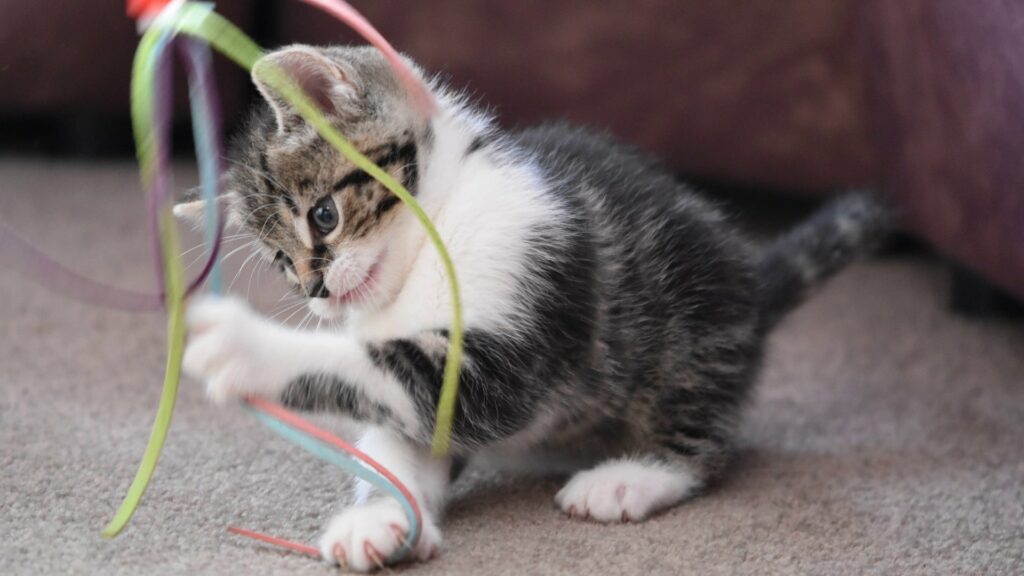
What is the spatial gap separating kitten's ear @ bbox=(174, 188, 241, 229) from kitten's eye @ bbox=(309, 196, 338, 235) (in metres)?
0.12

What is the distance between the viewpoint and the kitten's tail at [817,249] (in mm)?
1526

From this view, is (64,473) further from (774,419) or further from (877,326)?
(877,326)

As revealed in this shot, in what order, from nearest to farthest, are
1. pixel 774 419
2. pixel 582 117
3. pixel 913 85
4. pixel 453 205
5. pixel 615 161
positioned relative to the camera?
pixel 453 205
pixel 615 161
pixel 774 419
pixel 913 85
pixel 582 117

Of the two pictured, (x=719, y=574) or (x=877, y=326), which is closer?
(x=719, y=574)

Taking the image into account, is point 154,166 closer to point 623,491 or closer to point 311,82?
point 311,82

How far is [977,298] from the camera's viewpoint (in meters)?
2.09

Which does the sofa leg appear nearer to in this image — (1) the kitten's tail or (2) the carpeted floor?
(2) the carpeted floor

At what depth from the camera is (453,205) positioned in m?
1.20

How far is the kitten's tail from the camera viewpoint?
153 centimetres

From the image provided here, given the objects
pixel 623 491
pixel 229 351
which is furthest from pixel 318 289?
pixel 623 491

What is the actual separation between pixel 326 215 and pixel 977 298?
4.58 ft

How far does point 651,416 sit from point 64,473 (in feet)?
2.19

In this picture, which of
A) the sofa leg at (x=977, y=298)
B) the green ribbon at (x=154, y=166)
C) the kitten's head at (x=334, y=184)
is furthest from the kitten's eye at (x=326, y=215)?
the sofa leg at (x=977, y=298)

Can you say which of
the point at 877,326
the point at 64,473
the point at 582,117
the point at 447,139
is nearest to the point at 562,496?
the point at 447,139
